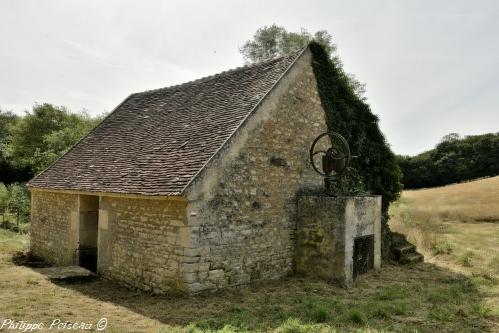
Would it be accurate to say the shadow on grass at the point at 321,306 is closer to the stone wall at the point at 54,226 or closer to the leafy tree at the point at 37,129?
the stone wall at the point at 54,226

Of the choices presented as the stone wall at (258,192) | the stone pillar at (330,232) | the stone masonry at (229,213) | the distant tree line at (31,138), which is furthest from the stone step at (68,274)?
the distant tree line at (31,138)

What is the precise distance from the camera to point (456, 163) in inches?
1671

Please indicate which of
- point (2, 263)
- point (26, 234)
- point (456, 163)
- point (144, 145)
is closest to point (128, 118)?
point (144, 145)

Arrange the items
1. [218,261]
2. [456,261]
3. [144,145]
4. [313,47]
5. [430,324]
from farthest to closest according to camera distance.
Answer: [456,261] < [313,47] < [144,145] < [218,261] < [430,324]

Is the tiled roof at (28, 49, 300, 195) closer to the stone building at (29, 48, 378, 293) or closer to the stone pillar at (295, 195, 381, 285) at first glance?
the stone building at (29, 48, 378, 293)

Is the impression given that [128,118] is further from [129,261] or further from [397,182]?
[397,182]

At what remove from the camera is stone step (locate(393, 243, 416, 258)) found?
1322 centimetres

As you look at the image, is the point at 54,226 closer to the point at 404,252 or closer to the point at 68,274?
the point at 68,274

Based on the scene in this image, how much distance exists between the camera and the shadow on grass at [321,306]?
6652mm

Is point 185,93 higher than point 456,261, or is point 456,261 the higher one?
point 185,93

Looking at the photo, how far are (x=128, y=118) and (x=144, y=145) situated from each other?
3.53 metres

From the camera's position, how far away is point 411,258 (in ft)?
42.3

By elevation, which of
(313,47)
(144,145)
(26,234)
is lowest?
(26,234)

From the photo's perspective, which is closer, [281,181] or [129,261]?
[129,261]
